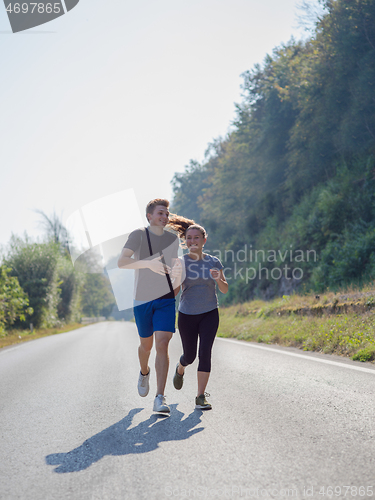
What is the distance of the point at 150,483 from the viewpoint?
9.10 feet

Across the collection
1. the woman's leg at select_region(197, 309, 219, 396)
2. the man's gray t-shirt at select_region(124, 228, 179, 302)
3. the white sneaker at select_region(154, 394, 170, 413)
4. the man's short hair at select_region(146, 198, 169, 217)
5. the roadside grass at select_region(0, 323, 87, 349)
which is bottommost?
Answer: the roadside grass at select_region(0, 323, 87, 349)

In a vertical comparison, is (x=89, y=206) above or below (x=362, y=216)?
above

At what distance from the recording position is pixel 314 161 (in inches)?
1046

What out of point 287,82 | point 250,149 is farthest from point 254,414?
point 250,149

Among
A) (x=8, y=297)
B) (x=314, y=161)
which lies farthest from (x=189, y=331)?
(x=314, y=161)

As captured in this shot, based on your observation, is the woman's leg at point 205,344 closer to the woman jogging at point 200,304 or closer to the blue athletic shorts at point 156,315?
the woman jogging at point 200,304

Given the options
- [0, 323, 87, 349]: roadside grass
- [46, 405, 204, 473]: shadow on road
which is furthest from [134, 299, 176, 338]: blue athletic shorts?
[0, 323, 87, 349]: roadside grass

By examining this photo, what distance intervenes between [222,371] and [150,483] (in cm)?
441

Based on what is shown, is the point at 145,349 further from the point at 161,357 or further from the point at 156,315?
the point at 156,315

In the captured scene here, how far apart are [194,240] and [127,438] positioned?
212cm

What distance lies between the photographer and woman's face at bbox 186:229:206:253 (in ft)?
15.7

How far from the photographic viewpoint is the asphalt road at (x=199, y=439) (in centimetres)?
270

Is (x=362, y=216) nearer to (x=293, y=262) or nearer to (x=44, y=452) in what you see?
(x=293, y=262)

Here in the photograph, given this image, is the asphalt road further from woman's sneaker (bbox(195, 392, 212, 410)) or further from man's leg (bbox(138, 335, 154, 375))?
man's leg (bbox(138, 335, 154, 375))
